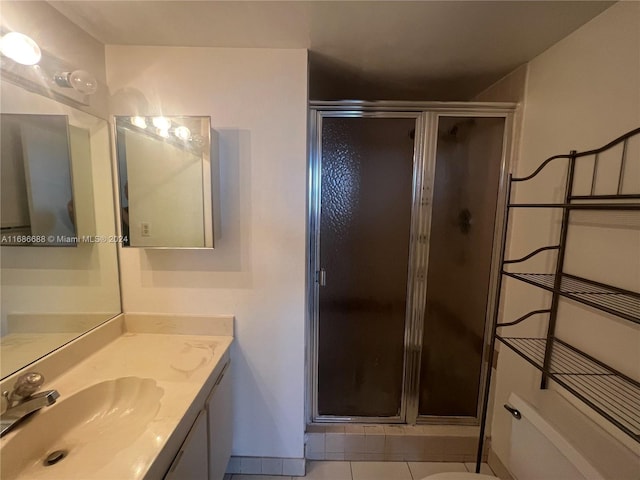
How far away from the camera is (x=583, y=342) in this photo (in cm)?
114

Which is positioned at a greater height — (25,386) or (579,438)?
(25,386)

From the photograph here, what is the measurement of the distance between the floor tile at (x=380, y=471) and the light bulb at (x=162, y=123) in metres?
2.08

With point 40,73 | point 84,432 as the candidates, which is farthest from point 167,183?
point 84,432

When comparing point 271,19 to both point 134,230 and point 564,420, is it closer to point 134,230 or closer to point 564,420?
point 134,230

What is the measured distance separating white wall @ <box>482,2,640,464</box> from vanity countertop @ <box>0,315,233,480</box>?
1492 millimetres

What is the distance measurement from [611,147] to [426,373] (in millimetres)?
1432

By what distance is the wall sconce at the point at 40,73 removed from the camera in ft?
3.03

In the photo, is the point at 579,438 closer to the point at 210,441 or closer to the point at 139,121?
the point at 210,441

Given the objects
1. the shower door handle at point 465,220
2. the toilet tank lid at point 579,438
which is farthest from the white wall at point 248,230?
the toilet tank lid at point 579,438

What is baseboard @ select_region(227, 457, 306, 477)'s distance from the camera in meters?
A: 1.62

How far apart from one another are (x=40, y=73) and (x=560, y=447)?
2238mm

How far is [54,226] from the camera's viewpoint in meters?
1.14

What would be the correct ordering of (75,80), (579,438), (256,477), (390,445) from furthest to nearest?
(390,445), (256,477), (75,80), (579,438)

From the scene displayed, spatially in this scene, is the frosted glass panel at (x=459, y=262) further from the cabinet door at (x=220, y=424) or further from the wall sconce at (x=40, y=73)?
the wall sconce at (x=40, y=73)
